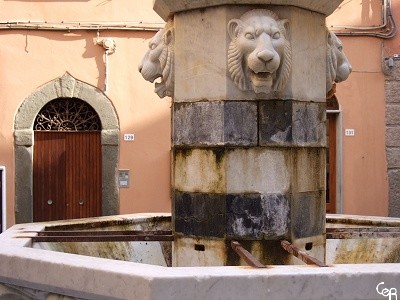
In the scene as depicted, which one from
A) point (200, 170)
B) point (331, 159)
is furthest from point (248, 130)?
point (331, 159)

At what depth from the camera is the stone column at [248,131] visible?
3.61 meters

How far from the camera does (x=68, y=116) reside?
10508 mm

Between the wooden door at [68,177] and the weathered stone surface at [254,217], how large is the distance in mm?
7053

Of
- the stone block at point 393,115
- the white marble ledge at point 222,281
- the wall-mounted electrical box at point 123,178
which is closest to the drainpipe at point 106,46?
the wall-mounted electrical box at point 123,178

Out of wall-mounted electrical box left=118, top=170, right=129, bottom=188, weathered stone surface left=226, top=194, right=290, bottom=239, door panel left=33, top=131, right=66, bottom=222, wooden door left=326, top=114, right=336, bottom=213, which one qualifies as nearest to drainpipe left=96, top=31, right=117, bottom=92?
door panel left=33, top=131, right=66, bottom=222

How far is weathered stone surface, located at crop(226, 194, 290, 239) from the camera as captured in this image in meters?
3.61

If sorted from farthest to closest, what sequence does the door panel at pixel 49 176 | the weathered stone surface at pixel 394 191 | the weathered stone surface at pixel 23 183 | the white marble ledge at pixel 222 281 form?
the weathered stone surface at pixel 394 191 < the door panel at pixel 49 176 < the weathered stone surface at pixel 23 183 < the white marble ledge at pixel 222 281

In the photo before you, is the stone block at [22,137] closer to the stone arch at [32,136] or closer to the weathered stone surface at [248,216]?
the stone arch at [32,136]

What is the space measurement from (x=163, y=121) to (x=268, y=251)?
7112 millimetres

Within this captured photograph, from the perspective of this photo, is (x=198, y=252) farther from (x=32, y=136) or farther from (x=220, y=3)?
(x=32, y=136)

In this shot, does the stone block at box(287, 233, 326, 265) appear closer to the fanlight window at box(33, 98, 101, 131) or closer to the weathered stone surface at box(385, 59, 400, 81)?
the fanlight window at box(33, 98, 101, 131)

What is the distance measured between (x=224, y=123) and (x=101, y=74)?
23.2ft

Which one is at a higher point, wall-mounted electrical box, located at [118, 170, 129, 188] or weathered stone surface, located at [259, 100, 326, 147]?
weathered stone surface, located at [259, 100, 326, 147]

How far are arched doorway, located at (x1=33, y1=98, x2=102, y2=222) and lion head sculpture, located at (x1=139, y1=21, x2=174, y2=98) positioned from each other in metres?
6.45
